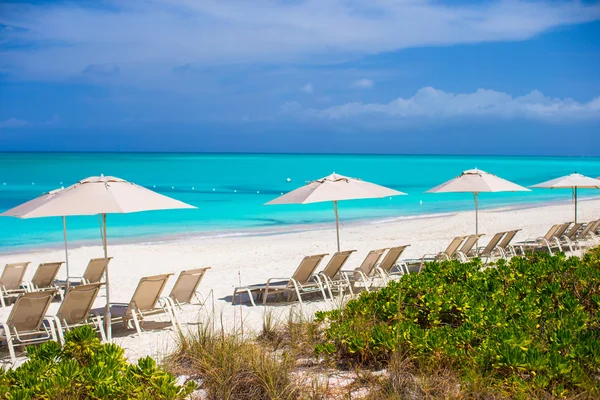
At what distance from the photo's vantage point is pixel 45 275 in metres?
9.15

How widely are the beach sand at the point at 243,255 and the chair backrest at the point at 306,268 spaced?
14.1 inches

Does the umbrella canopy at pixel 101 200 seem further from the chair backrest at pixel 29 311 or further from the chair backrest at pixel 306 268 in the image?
the chair backrest at pixel 306 268

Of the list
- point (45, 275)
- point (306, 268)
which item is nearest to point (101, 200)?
point (306, 268)

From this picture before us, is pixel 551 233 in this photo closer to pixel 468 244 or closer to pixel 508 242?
pixel 508 242

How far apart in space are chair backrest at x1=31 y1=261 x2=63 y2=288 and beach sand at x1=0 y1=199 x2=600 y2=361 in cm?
44

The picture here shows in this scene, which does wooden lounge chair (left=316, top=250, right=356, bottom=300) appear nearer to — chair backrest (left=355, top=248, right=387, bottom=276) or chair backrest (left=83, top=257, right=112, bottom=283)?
chair backrest (left=355, top=248, right=387, bottom=276)

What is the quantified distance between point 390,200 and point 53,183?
2801cm

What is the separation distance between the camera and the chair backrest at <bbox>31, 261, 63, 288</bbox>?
29.8 feet

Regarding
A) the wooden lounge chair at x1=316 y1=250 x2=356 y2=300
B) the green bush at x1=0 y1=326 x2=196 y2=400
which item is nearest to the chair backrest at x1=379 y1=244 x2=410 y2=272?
the wooden lounge chair at x1=316 y1=250 x2=356 y2=300

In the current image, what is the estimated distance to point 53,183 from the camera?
48.1 m

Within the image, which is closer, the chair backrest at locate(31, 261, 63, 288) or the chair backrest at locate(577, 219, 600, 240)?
the chair backrest at locate(31, 261, 63, 288)

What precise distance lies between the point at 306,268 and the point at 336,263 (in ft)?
1.66

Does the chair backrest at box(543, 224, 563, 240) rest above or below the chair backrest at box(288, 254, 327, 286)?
below

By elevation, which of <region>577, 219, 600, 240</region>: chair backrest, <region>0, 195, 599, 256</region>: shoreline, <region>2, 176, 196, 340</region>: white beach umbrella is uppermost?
<region>2, 176, 196, 340</region>: white beach umbrella
